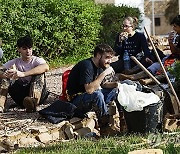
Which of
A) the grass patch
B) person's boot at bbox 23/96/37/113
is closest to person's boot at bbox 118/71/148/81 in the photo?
person's boot at bbox 23/96/37/113

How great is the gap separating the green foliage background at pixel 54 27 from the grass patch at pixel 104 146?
7.61 meters

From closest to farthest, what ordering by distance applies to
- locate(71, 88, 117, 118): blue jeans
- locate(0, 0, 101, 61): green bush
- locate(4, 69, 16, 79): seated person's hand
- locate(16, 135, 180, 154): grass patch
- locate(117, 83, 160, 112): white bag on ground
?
locate(16, 135, 180, 154): grass patch → locate(117, 83, 160, 112): white bag on ground → locate(71, 88, 117, 118): blue jeans → locate(4, 69, 16, 79): seated person's hand → locate(0, 0, 101, 61): green bush

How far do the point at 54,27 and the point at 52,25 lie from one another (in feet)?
0.24

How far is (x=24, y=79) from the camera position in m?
10.1

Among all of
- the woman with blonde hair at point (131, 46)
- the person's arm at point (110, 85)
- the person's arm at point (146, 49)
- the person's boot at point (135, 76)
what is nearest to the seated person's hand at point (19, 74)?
the person's arm at point (110, 85)

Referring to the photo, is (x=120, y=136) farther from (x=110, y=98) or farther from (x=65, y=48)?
(x=65, y=48)

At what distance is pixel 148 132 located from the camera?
8086 millimetres

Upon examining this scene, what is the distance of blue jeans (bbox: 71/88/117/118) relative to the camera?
Answer: 870 cm

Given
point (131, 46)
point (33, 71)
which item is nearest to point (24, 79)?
point (33, 71)

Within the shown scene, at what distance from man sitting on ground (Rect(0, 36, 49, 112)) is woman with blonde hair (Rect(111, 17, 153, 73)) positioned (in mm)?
1933

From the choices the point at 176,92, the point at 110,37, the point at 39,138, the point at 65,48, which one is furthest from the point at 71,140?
the point at 110,37

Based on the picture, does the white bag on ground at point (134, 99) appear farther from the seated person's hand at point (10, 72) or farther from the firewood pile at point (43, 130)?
the seated person's hand at point (10, 72)

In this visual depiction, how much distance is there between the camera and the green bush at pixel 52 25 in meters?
15.2

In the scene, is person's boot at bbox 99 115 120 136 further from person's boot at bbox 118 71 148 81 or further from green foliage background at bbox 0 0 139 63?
green foliage background at bbox 0 0 139 63
